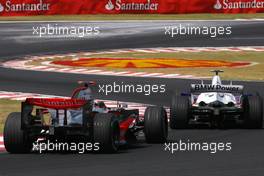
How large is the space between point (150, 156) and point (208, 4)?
42817mm

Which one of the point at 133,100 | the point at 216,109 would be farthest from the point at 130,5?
the point at 216,109

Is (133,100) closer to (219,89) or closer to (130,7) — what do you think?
(219,89)

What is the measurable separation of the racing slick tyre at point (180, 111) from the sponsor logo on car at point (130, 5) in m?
38.5

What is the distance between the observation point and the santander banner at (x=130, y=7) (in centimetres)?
5656

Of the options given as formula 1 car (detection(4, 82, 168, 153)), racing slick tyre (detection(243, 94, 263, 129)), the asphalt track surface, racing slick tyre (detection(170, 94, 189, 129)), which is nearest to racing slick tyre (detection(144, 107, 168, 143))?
the asphalt track surface

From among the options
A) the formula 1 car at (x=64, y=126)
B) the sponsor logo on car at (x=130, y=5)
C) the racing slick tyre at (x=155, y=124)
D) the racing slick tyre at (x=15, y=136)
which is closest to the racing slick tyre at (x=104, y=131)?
the formula 1 car at (x=64, y=126)

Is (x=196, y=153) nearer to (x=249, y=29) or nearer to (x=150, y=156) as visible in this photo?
(x=150, y=156)

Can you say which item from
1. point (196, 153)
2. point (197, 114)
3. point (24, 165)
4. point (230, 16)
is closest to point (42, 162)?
point (24, 165)

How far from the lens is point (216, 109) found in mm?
18516

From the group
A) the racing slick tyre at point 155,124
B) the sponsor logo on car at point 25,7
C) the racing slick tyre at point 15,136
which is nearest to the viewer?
the racing slick tyre at point 15,136

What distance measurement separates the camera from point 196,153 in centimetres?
1520

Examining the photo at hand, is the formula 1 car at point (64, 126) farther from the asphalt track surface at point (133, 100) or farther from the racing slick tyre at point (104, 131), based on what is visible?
the asphalt track surface at point (133, 100)

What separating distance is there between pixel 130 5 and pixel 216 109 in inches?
1534

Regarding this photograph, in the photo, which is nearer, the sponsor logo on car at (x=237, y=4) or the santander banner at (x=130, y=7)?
the santander banner at (x=130, y=7)
